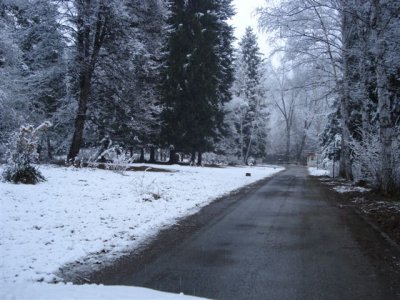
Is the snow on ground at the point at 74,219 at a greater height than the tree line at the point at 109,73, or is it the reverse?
the tree line at the point at 109,73

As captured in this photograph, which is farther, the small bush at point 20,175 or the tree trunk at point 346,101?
the tree trunk at point 346,101

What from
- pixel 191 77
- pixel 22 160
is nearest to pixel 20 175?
pixel 22 160

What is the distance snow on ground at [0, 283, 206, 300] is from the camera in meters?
3.96

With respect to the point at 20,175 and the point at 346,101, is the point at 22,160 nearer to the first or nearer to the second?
the point at 20,175

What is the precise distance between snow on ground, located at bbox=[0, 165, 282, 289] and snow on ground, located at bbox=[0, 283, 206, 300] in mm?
320

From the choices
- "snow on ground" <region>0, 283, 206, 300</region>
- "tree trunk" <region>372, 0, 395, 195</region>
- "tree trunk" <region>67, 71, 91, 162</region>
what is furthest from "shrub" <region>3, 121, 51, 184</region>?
"tree trunk" <region>372, 0, 395, 195</region>

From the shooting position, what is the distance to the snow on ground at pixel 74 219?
5344mm

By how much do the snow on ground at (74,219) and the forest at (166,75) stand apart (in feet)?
6.43

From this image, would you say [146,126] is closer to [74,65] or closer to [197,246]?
[74,65]

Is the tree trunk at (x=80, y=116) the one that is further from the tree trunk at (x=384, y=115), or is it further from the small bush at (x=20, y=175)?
the tree trunk at (x=384, y=115)

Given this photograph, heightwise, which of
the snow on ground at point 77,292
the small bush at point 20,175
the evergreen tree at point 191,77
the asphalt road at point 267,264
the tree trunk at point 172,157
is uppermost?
the evergreen tree at point 191,77

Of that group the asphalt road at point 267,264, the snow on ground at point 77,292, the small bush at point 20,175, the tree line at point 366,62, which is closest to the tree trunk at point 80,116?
the small bush at point 20,175

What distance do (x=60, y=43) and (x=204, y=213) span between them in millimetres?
12720

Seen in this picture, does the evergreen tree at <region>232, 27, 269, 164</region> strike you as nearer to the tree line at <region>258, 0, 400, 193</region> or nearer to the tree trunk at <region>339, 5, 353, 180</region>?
the tree line at <region>258, 0, 400, 193</region>
